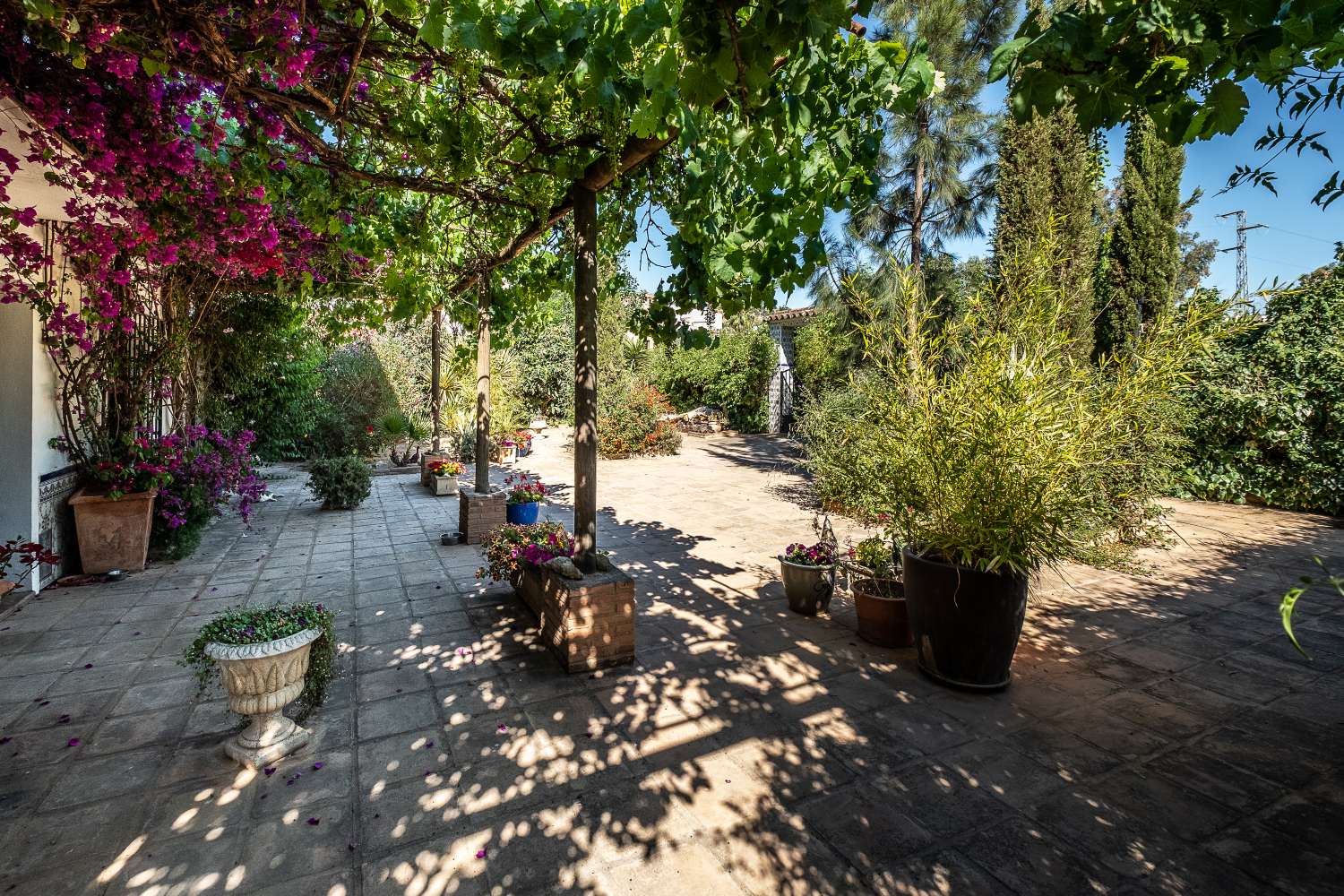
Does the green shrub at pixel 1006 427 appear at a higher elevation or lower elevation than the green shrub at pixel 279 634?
higher

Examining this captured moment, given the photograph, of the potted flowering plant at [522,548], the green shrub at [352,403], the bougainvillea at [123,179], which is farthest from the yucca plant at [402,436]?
the potted flowering plant at [522,548]

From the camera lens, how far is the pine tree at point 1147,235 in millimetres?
10531

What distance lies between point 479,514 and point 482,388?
1.41m

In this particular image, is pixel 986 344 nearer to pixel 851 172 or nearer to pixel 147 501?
pixel 851 172

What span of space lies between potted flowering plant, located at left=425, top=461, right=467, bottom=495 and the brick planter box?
592 centimetres

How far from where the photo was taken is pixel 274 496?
8.58m

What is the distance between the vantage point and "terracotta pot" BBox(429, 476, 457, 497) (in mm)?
9000

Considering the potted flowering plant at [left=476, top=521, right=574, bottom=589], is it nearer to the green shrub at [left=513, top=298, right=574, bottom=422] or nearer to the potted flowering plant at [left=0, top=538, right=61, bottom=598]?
the potted flowering plant at [left=0, top=538, right=61, bottom=598]

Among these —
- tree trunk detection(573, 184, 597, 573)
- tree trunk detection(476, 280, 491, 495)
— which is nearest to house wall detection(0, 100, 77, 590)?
tree trunk detection(476, 280, 491, 495)

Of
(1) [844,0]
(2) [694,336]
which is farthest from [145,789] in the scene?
(1) [844,0]

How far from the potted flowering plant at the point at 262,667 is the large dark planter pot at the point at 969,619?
126 inches

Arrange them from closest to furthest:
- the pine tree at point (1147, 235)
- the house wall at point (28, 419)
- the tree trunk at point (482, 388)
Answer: the house wall at point (28, 419)
the tree trunk at point (482, 388)
the pine tree at point (1147, 235)

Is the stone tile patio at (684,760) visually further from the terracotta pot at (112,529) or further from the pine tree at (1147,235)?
the pine tree at (1147,235)

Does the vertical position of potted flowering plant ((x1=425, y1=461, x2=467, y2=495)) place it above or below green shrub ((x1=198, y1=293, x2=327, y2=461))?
below
